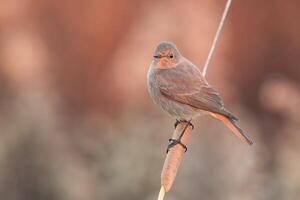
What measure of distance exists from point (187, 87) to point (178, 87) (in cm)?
7

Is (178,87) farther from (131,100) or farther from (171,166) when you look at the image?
(131,100)

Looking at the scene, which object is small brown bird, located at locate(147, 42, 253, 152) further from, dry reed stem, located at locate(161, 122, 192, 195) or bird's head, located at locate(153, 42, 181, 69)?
dry reed stem, located at locate(161, 122, 192, 195)

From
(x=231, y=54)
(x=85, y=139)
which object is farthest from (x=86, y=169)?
(x=231, y=54)

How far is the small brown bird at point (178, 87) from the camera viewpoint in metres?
4.55

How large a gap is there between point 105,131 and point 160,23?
132 cm

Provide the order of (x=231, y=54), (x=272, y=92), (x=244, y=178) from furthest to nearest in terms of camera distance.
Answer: (x=231, y=54)
(x=272, y=92)
(x=244, y=178)

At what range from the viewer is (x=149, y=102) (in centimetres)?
705

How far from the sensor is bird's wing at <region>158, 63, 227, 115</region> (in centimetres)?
452

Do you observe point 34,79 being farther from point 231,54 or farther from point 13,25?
point 231,54

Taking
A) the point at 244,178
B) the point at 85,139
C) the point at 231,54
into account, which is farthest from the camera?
the point at 231,54

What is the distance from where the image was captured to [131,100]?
23.7 ft

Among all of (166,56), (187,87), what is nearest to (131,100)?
(166,56)

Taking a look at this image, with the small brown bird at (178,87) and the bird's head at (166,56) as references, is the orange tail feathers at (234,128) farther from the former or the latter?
the bird's head at (166,56)

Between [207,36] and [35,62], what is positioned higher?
[207,36]
